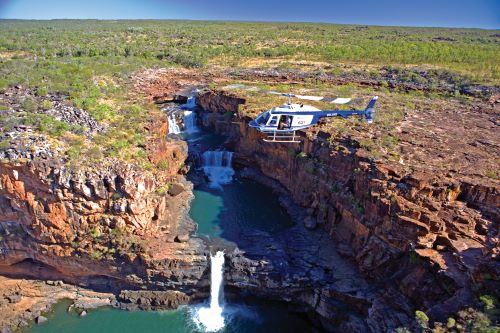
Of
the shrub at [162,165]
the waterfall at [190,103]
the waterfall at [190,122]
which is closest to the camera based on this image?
the shrub at [162,165]

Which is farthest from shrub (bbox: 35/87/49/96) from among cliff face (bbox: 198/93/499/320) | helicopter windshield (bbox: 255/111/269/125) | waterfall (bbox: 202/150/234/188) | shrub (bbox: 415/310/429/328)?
shrub (bbox: 415/310/429/328)

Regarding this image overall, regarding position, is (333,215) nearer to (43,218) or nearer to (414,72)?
(43,218)

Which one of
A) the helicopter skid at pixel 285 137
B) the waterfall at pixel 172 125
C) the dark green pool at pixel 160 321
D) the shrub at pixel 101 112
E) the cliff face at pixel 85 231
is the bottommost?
the dark green pool at pixel 160 321

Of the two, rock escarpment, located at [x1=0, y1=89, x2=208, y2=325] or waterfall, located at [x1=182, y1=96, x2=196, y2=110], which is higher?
waterfall, located at [x1=182, y1=96, x2=196, y2=110]

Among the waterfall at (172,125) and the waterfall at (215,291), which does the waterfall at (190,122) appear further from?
the waterfall at (215,291)

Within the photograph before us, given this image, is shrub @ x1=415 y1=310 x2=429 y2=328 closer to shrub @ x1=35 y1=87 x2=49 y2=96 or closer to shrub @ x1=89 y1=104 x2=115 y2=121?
shrub @ x1=89 y1=104 x2=115 y2=121

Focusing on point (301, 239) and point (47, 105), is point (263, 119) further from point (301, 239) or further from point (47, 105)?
point (47, 105)

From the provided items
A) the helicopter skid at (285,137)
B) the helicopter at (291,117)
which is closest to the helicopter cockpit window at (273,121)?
the helicopter at (291,117)
